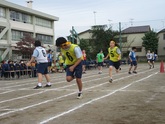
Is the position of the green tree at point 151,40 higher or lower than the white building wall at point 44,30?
lower

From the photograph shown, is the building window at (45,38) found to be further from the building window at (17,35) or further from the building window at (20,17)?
the building window at (17,35)

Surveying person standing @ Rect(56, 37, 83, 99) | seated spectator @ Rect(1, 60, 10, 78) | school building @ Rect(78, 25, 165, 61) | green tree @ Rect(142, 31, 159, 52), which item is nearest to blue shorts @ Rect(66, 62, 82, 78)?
person standing @ Rect(56, 37, 83, 99)

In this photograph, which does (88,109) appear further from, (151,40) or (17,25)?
(151,40)

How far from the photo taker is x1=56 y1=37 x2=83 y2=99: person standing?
8.77 m

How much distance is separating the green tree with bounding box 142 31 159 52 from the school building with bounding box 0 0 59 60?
23023 mm

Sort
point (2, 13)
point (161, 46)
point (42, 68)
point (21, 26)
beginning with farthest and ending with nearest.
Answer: point (161, 46) → point (21, 26) → point (2, 13) → point (42, 68)

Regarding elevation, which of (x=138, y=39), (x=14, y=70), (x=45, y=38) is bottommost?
(x=14, y=70)

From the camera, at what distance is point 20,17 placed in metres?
47.0

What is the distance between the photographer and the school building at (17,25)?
137 ft

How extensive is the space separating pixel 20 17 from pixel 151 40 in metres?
31.8

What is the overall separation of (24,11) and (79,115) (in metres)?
42.9

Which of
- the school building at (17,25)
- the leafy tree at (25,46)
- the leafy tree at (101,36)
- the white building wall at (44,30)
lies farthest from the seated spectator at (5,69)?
the leafy tree at (101,36)

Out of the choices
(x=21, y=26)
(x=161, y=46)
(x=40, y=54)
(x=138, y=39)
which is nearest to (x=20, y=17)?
(x=21, y=26)

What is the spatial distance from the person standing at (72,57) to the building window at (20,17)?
37029mm
